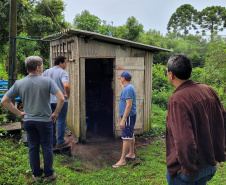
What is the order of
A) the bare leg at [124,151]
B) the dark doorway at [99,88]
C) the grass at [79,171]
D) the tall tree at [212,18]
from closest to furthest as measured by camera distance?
the grass at [79,171] < the bare leg at [124,151] < the dark doorway at [99,88] < the tall tree at [212,18]

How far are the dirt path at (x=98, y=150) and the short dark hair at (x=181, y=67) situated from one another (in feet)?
11.7

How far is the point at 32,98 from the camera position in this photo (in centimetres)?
338

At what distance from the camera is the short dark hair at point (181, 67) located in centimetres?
199

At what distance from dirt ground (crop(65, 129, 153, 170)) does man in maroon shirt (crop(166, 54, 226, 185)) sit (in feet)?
10.9

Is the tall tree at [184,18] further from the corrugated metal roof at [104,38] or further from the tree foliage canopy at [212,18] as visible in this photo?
the corrugated metal roof at [104,38]

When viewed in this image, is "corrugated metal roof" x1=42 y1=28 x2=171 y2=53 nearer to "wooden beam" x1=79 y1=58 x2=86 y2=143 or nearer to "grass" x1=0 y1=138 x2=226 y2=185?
"wooden beam" x1=79 y1=58 x2=86 y2=143

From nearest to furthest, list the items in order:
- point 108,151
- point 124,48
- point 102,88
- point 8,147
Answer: point 8,147
point 108,151
point 124,48
point 102,88

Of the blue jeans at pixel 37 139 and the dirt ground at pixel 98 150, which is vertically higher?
the blue jeans at pixel 37 139

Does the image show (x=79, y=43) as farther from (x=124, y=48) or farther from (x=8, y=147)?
(x=8, y=147)

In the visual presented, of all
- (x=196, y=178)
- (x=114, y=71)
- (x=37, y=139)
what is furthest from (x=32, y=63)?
(x=114, y=71)

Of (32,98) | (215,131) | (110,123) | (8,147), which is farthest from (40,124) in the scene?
(110,123)

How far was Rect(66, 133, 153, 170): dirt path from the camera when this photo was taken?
523 centimetres

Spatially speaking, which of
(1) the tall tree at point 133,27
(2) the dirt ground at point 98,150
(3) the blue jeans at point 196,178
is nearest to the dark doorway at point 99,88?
(2) the dirt ground at point 98,150

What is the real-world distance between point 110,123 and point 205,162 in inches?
270
